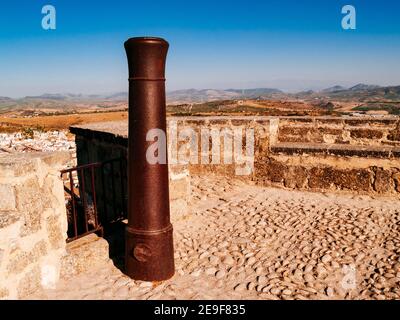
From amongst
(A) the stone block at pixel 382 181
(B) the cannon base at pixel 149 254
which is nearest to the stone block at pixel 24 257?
(B) the cannon base at pixel 149 254

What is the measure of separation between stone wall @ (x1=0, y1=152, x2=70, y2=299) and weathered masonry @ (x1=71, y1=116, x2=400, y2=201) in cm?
159

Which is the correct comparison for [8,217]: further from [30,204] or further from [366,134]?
[366,134]

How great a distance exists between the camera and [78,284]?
3.27m

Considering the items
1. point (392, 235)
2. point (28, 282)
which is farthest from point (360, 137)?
point (28, 282)

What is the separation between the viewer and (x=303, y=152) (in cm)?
596

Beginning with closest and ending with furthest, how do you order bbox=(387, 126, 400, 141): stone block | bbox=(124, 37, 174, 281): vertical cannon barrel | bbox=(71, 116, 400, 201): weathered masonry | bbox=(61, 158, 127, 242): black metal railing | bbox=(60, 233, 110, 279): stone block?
1. bbox=(124, 37, 174, 281): vertical cannon barrel
2. bbox=(60, 233, 110, 279): stone block
3. bbox=(61, 158, 127, 242): black metal railing
4. bbox=(71, 116, 400, 201): weathered masonry
5. bbox=(387, 126, 400, 141): stone block

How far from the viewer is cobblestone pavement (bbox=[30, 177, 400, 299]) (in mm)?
3150

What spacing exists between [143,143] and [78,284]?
1.40m

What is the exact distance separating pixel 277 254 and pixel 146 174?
1.67 m

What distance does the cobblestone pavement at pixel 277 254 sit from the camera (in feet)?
10.3

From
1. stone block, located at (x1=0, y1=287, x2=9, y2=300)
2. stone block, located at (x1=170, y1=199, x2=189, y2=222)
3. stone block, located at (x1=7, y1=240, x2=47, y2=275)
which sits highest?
stone block, located at (x1=7, y1=240, x2=47, y2=275)

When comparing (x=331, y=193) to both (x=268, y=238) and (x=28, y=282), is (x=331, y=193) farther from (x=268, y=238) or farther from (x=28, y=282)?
(x=28, y=282)

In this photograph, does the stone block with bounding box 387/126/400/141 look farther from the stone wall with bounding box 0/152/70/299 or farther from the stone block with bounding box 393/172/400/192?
the stone wall with bounding box 0/152/70/299

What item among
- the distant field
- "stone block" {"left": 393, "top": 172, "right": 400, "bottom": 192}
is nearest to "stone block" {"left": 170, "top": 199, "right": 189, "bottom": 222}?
"stone block" {"left": 393, "top": 172, "right": 400, "bottom": 192}
